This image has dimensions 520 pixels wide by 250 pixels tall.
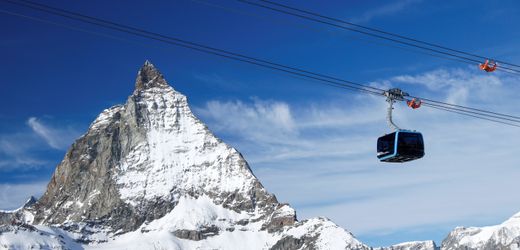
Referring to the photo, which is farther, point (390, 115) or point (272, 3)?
point (390, 115)

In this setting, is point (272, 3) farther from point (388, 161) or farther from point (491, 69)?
point (388, 161)

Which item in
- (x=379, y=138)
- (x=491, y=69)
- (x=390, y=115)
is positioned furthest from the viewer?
(x=379, y=138)

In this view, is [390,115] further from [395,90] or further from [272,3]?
[272,3]

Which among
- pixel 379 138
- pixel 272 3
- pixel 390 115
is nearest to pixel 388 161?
pixel 379 138

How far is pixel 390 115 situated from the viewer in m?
69.9

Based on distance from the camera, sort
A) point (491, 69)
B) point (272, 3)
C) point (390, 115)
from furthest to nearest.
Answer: point (390, 115) < point (491, 69) < point (272, 3)

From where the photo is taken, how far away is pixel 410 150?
7331 centimetres

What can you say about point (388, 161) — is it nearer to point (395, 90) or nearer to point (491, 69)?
point (395, 90)

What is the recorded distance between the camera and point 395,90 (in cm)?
6669

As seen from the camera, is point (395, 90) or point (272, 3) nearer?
point (272, 3)

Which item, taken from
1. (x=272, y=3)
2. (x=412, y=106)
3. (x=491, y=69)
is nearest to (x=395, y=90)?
(x=412, y=106)

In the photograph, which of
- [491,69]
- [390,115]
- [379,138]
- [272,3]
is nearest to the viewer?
[272,3]

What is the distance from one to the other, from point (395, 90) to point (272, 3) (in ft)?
51.9

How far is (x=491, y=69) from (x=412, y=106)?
6.98 m
